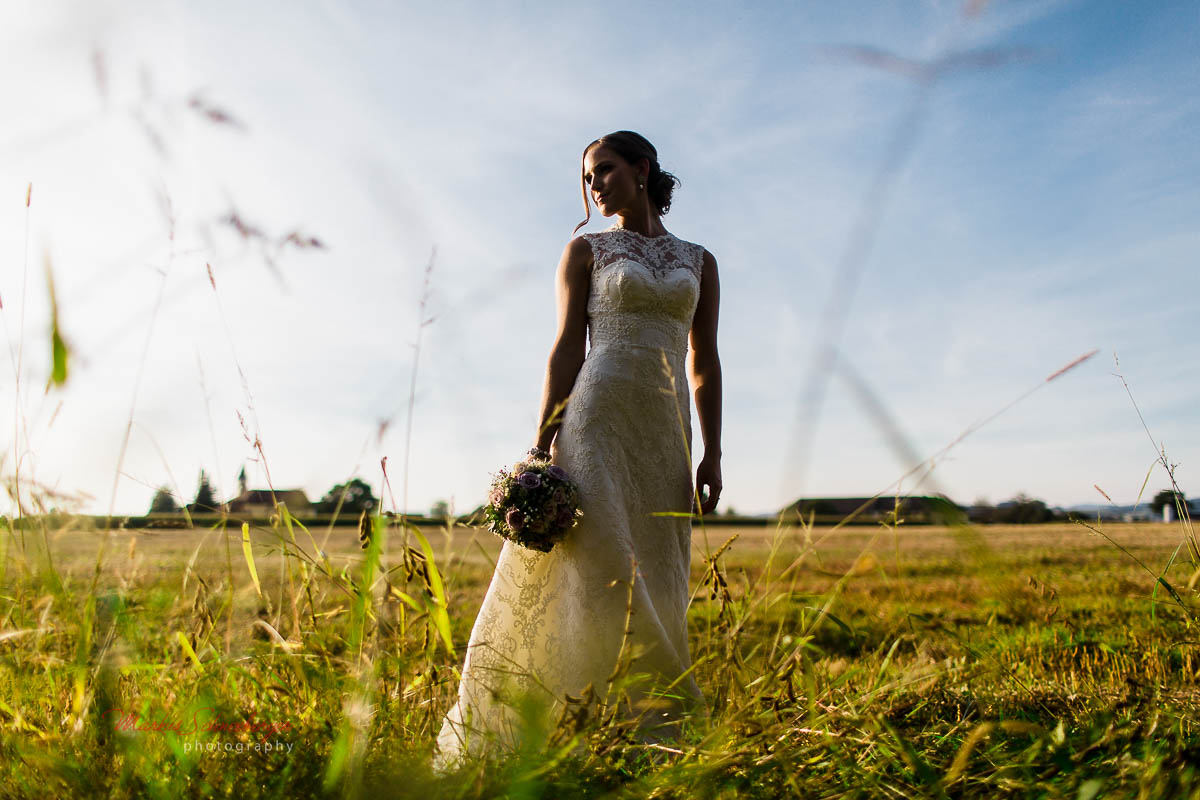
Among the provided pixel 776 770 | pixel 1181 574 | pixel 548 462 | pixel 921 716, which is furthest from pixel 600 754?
pixel 1181 574

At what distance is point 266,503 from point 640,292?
186 cm

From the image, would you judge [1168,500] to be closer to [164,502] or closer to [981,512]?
[981,512]

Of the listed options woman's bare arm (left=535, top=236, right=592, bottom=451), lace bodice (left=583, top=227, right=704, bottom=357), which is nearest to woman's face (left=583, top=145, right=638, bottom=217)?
lace bodice (left=583, top=227, right=704, bottom=357)

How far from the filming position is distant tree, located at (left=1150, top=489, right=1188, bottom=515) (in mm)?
2486

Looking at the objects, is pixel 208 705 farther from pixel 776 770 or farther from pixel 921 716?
pixel 921 716

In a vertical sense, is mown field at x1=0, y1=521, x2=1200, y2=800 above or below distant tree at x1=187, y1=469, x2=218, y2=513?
below

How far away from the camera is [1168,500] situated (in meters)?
2.49

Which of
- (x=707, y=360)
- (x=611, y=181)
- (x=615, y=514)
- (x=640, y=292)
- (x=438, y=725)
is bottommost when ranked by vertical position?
(x=438, y=725)

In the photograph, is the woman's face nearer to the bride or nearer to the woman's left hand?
the bride

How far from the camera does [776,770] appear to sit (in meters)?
1.65

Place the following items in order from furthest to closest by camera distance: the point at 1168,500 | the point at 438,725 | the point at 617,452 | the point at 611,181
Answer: the point at 611,181
the point at 617,452
the point at 1168,500
the point at 438,725

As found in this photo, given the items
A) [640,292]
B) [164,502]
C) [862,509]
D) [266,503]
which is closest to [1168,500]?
[862,509]

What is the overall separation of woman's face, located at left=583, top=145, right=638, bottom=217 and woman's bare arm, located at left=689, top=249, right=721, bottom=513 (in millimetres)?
529

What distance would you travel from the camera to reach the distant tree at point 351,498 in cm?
229
